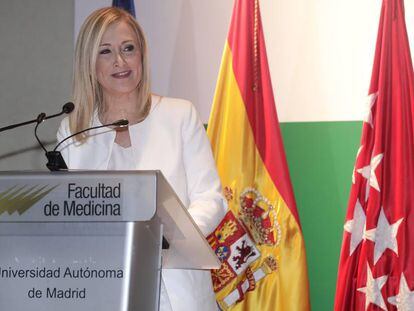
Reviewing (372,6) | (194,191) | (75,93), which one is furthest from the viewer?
(372,6)

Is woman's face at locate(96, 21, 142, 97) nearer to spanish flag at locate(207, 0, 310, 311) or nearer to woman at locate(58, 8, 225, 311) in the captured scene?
woman at locate(58, 8, 225, 311)

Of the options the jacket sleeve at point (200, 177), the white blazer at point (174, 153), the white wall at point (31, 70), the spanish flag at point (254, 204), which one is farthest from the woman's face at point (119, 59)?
the white wall at point (31, 70)

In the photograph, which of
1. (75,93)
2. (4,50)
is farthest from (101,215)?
(4,50)

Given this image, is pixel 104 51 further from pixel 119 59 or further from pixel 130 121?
pixel 130 121

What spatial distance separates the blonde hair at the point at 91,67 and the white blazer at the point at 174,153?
0.05 metres

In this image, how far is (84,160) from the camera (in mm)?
2861

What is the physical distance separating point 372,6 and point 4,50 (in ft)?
8.04

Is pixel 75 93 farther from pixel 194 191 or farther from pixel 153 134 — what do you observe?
pixel 194 191

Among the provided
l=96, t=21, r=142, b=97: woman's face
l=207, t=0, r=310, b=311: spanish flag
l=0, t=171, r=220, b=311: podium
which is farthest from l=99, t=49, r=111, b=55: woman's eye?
l=0, t=171, r=220, b=311: podium

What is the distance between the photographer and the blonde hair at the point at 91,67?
116 inches

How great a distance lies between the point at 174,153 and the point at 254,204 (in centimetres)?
94

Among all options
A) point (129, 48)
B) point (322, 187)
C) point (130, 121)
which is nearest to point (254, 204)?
point (322, 187)

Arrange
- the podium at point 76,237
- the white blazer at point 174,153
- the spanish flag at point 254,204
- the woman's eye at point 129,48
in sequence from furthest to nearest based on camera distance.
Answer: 1. the spanish flag at point 254,204
2. the woman's eye at point 129,48
3. the white blazer at point 174,153
4. the podium at point 76,237

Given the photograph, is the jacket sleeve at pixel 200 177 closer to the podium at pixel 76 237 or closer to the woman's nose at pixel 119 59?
the woman's nose at pixel 119 59
